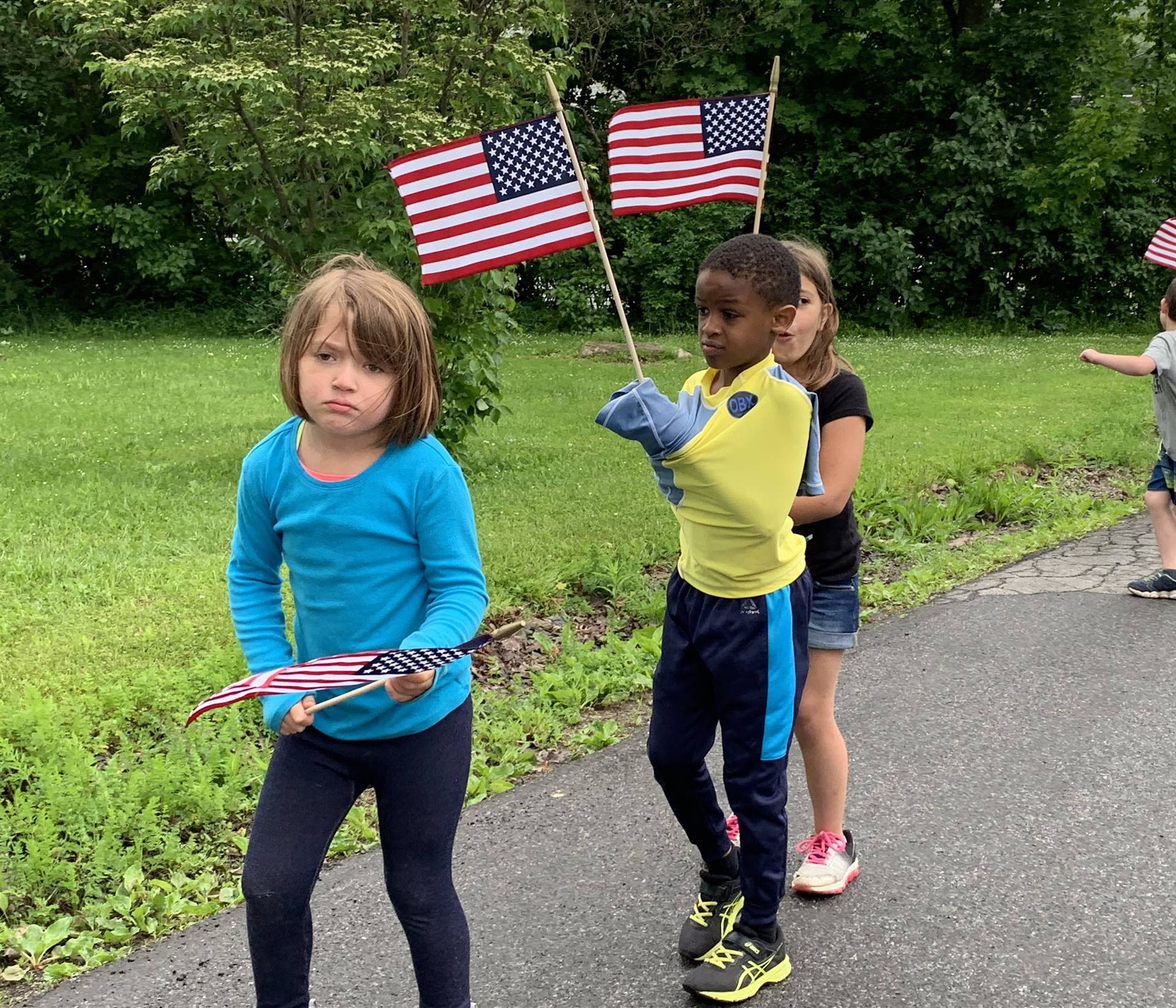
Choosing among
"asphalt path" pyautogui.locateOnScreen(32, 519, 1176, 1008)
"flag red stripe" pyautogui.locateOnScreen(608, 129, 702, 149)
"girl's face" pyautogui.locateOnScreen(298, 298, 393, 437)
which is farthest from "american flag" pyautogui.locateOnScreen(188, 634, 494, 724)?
"flag red stripe" pyautogui.locateOnScreen(608, 129, 702, 149)

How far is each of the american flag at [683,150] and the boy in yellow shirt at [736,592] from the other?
212 cm

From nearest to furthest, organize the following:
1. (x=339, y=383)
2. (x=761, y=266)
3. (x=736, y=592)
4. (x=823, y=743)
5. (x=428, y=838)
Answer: (x=339, y=383), (x=428, y=838), (x=761, y=266), (x=736, y=592), (x=823, y=743)

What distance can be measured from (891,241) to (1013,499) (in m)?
16.3

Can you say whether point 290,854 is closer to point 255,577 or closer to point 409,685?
point 409,685

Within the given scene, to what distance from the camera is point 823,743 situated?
3193mm

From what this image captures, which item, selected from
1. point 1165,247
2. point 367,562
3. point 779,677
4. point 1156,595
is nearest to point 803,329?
point 779,677

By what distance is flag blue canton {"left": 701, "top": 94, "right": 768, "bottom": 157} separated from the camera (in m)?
4.59

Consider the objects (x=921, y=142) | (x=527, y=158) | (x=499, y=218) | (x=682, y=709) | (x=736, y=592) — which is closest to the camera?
(x=736, y=592)

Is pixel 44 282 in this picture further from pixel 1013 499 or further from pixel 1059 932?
pixel 1059 932

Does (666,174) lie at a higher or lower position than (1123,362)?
higher

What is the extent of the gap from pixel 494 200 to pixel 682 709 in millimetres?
2308

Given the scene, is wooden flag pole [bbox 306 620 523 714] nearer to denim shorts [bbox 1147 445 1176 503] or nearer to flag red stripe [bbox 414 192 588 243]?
flag red stripe [bbox 414 192 588 243]

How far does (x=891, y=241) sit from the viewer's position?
905 inches

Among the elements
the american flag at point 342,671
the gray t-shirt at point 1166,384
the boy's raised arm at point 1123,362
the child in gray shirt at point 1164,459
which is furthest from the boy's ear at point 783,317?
the gray t-shirt at point 1166,384
